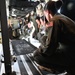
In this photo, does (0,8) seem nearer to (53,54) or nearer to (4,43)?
(4,43)

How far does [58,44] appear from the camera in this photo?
7.36 ft

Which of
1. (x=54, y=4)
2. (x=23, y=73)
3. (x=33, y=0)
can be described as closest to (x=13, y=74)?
(x=23, y=73)

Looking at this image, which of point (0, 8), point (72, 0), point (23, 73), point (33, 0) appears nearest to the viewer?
point (0, 8)

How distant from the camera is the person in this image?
214 cm

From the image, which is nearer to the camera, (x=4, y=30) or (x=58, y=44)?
(x=4, y=30)

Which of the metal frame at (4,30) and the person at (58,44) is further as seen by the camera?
the person at (58,44)

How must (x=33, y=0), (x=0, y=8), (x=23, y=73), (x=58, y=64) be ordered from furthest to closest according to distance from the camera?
(x=33, y=0) < (x=23, y=73) < (x=58, y=64) < (x=0, y=8)

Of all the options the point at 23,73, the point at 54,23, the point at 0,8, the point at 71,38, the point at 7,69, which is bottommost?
the point at 23,73

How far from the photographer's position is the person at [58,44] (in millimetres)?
2141

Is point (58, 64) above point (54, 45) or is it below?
below

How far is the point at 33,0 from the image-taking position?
382 centimetres

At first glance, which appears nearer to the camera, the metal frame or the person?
the metal frame

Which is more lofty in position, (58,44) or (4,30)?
(4,30)

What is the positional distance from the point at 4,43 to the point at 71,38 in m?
1.01
